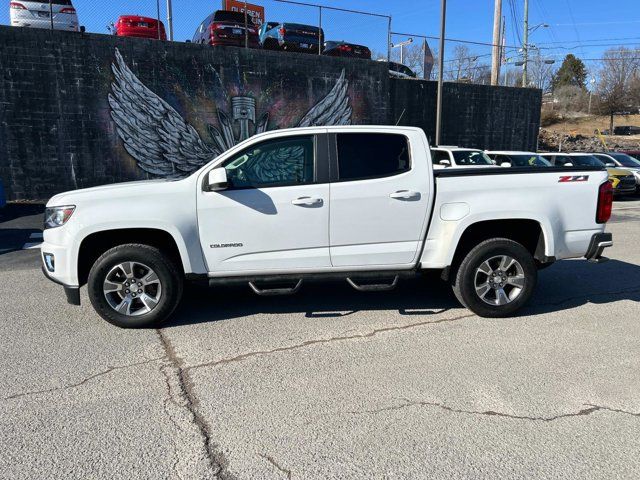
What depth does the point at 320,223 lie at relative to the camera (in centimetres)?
472

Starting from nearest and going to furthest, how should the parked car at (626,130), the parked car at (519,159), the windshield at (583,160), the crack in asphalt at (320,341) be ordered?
the crack in asphalt at (320,341) → the parked car at (519,159) → the windshield at (583,160) → the parked car at (626,130)

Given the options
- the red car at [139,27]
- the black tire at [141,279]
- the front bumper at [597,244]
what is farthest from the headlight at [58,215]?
the red car at [139,27]

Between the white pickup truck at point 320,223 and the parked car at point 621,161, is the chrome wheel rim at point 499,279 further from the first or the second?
the parked car at point 621,161

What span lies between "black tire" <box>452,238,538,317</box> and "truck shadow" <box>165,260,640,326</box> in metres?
0.28

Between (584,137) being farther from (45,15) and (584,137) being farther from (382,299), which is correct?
(382,299)

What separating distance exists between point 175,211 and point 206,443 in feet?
7.59

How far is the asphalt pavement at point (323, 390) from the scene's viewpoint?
2750mm

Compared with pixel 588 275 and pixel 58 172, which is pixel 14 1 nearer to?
pixel 58 172

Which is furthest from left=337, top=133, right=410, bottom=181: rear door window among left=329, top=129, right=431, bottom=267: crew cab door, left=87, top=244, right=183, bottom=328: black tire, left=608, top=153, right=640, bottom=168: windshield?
left=608, top=153, right=640, bottom=168: windshield

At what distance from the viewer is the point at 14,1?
13617 millimetres

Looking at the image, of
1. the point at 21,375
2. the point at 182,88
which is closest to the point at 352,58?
the point at 182,88

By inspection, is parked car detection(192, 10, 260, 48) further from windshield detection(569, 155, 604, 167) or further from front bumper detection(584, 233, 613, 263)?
front bumper detection(584, 233, 613, 263)

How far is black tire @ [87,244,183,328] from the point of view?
4.57 metres

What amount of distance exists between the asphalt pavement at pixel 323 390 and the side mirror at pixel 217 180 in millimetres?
1347
